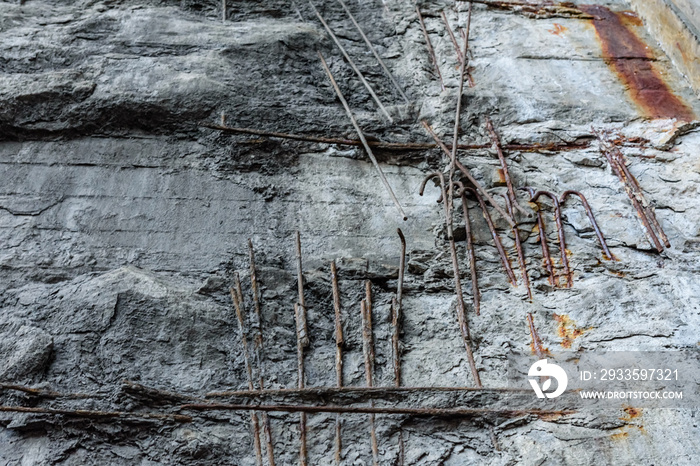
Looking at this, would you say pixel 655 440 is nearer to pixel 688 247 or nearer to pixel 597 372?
pixel 597 372

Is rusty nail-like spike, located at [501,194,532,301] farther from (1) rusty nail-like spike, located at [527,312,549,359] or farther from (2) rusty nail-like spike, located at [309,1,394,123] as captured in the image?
(2) rusty nail-like spike, located at [309,1,394,123]

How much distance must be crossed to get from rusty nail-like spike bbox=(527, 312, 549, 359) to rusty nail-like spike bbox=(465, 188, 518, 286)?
0.32 m

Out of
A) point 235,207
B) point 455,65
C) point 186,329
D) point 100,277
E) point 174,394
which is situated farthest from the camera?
point 455,65

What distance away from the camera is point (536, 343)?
3389mm

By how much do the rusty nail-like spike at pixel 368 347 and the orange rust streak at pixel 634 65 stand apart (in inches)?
108

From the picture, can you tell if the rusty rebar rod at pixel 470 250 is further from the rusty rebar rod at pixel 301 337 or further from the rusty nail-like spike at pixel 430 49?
the rusty nail-like spike at pixel 430 49

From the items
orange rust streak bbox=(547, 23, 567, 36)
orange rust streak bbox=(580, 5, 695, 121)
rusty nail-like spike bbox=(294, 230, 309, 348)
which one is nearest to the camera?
rusty nail-like spike bbox=(294, 230, 309, 348)

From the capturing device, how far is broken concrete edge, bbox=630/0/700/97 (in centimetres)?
501

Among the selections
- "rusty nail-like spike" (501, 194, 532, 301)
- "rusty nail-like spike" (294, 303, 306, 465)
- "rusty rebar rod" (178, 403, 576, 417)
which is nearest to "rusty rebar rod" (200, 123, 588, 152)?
"rusty nail-like spike" (501, 194, 532, 301)

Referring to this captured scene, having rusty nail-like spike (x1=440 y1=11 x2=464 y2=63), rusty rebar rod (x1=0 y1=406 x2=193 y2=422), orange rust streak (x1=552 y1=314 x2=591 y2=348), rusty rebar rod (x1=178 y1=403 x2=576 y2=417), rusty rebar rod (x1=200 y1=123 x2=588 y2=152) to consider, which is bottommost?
rusty rebar rod (x1=0 y1=406 x2=193 y2=422)

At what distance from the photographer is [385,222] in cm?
411

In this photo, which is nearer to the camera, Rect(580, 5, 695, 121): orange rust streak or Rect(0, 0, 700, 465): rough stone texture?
Rect(0, 0, 700, 465): rough stone texture

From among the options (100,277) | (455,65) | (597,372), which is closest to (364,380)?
(597,372)

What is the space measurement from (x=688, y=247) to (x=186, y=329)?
2.98 m
